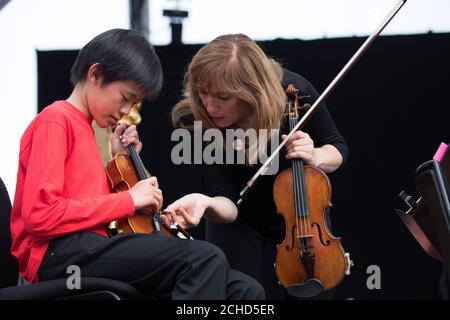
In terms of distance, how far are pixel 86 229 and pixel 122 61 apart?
49cm

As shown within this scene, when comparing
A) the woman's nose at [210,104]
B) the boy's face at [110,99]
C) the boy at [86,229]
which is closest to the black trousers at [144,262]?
the boy at [86,229]

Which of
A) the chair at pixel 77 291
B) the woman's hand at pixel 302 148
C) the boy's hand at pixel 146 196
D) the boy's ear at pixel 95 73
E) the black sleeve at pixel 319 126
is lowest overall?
the chair at pixel 77 291

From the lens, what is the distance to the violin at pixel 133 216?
2.29m

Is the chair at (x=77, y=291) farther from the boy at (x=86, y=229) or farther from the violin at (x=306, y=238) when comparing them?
the violin at (x=306, y=238)

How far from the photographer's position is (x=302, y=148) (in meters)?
2.62

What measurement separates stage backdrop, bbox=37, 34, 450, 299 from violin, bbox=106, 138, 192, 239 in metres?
1.09

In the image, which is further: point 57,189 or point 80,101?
point 80,101

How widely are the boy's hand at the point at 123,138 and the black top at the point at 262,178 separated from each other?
322 millimetres

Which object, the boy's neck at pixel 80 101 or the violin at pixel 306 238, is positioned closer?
the boy's neck at pixel 80 101

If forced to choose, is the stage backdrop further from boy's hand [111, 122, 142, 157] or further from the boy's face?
the boy's face

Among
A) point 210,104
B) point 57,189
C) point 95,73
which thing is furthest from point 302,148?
point 57,189

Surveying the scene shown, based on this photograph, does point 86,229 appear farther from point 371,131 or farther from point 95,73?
point 371,131
